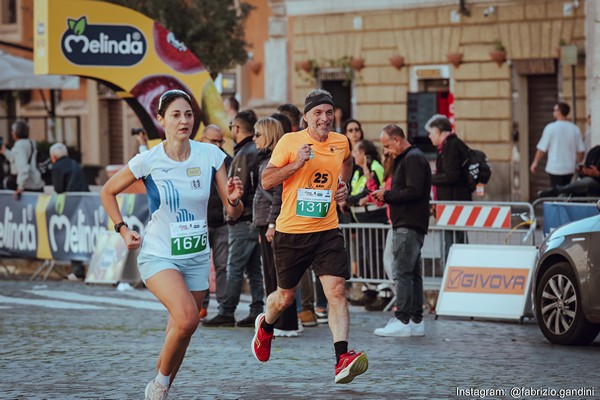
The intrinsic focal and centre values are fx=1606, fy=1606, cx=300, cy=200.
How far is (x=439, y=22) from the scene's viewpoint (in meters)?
32.4

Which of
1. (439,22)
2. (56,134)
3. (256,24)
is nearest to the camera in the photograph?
(439,22)

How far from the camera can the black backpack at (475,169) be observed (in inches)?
670

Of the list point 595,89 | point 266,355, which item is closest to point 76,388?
point 266,355

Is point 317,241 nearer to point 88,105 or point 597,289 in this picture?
point 597,289

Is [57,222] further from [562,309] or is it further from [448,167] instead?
[562,309]

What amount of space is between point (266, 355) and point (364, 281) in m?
6.00

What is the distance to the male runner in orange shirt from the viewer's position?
11.0 m

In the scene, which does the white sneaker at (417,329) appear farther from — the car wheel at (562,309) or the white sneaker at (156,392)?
the white sneaker at (156,392)

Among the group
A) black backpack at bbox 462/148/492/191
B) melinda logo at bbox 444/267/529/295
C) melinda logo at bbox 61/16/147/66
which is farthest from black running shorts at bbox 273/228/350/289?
melinda logo at bbox 61/16/147/66

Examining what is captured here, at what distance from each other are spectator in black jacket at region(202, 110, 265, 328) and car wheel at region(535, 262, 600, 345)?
274 cm

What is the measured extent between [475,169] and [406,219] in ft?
11.2

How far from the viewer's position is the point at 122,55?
20078mm

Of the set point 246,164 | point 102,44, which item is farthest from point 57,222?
point 246,164

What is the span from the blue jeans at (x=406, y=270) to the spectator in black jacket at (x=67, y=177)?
24.7ft
